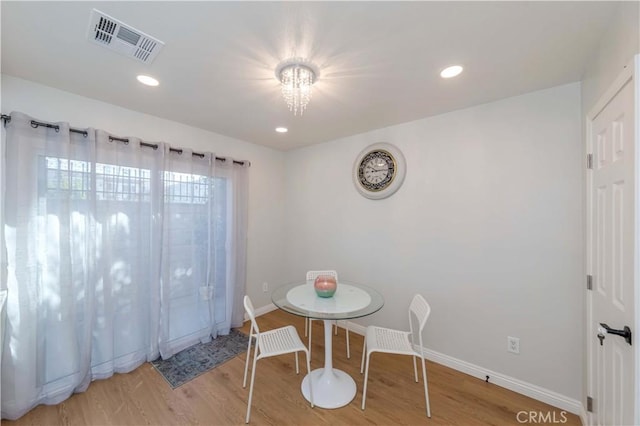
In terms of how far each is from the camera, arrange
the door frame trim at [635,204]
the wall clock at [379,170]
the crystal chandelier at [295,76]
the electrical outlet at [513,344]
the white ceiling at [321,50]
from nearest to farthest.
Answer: the door frame trim at [635,204]
the white ceiling at [321,50]
the crystal chandelier at [295,76]
the electrical outlet at [513,344]
the wall clock at [379,170]

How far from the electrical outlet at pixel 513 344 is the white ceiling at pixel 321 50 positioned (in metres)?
1.97

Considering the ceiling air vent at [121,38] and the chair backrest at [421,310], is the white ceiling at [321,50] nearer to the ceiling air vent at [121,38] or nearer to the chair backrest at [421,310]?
the ceiling air vent at [121,38]

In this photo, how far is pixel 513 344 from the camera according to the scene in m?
1.97

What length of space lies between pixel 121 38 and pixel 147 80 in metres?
0.45

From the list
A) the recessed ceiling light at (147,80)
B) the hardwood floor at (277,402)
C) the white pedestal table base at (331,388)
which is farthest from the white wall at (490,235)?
the recessed ceiling light at (147,80)

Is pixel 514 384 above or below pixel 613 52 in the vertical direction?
below

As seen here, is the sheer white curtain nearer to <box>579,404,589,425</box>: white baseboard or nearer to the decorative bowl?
the decorative bowl

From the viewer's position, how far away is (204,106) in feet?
7.24

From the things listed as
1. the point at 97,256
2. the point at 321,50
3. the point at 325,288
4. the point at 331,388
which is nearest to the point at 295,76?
the point at 321,50

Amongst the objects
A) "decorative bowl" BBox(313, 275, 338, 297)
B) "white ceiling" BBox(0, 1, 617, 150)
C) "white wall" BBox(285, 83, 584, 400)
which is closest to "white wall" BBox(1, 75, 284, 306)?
"white ceiling" BBox(0, 1, 617, 150)

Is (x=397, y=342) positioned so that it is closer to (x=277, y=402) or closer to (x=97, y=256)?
(x=277, y=402)

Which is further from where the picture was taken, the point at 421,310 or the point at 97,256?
the point at 97,256

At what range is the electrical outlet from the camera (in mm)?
1950

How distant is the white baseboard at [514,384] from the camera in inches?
68.8
